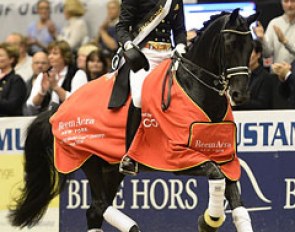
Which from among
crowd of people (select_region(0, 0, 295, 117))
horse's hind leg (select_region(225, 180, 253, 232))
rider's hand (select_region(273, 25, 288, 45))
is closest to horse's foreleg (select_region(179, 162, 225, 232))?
horse's hind leg (select_region(225, 180, 253, 232))

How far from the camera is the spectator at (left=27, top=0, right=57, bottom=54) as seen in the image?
43.1 ft

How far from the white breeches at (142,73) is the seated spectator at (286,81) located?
84.0 inches

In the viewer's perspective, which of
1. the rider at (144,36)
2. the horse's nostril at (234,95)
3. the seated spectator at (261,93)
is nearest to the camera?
the horse's nostril at (234,95)

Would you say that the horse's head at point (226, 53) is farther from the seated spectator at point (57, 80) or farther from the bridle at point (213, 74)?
the seated spectator at point (57, 80)

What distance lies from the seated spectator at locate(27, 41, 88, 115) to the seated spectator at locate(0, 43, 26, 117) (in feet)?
0.41

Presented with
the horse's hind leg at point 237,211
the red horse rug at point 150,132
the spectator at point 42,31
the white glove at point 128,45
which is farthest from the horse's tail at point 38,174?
the spectator at point 42,31

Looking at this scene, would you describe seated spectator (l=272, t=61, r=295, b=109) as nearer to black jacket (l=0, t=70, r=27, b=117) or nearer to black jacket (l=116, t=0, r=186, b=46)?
black jacket (l=116, t=0, r=186, b=46)

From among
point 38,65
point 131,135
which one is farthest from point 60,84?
point 131,135


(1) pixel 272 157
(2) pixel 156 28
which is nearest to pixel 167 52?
(2) pixel 156 28

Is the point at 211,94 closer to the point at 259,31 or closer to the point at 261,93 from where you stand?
the point at 261,93

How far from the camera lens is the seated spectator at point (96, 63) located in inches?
438

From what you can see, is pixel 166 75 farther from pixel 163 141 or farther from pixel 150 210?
pixel 150 210

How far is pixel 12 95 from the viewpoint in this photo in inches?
444

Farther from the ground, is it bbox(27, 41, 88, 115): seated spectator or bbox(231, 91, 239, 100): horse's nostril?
bbox(231, 91, 239, 100): horse's nostril
